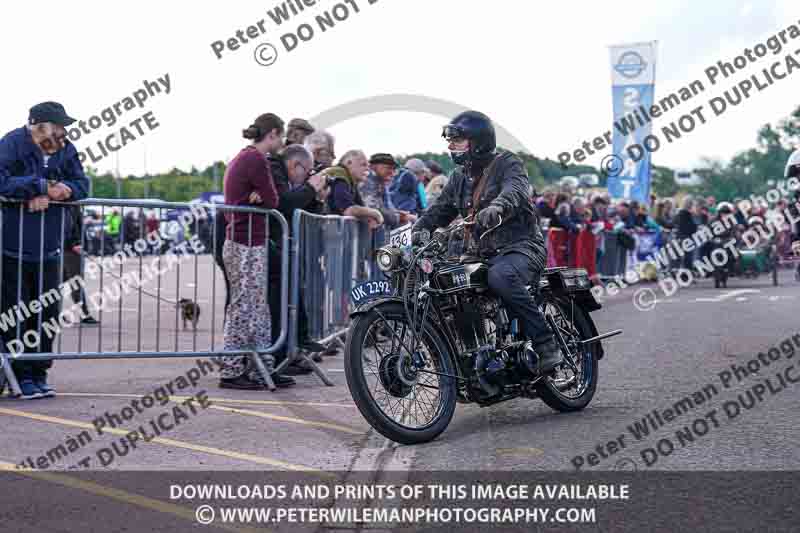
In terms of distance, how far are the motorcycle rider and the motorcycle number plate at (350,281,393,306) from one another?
327mm

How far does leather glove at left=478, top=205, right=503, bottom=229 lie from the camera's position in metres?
6.30

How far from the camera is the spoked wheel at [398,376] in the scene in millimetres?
5840

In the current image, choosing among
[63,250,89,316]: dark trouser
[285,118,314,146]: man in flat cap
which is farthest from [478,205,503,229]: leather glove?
[63,250,89,316]: dark trouser

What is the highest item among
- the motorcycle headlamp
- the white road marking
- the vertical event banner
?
the vertical event banner

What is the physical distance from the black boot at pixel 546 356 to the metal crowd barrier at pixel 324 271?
225 cm

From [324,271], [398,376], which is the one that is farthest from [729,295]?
[398,376]

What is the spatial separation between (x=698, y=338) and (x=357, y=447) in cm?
651

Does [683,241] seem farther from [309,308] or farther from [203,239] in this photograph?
[309,308]

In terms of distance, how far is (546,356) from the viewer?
6676mm

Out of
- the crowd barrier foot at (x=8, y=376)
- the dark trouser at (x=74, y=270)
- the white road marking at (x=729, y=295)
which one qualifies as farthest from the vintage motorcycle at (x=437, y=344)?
the white road marking at (x=729, y=295)

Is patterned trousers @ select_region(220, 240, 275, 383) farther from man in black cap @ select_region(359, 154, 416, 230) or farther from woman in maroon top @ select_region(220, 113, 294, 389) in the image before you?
man in black cap @ select_region(359, 154, 416, 230)

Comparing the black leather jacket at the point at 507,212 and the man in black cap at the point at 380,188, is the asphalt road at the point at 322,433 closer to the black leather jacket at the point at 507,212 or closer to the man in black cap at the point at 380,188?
the black leather jacket at the point at 507,212

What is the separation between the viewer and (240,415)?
22.8 feet

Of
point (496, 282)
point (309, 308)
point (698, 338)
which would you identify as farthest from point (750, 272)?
point (496, 282)
